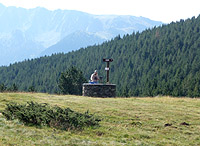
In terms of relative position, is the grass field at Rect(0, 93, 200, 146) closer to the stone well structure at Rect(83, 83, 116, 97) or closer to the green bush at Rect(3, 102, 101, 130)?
the green bush at Rect(3, 102, 101, 130)

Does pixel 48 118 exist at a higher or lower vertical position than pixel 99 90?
lower

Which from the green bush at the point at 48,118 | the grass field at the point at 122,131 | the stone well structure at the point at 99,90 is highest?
the stone well structure at the point at 99,90

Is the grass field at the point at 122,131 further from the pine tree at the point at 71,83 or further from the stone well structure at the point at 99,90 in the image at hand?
the pine tree at the point at 71,83

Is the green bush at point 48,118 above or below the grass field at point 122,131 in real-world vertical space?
above

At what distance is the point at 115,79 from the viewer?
7687 inches

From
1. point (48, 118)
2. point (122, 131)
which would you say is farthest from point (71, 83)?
point (122, 131)

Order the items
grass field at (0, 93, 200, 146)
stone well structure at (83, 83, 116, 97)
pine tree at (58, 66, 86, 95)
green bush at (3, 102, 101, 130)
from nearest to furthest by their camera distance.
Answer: grass field at (0, 93, 200, 146) < green bush at (3, 102, 101, 130) < stone well structure at (83, 83, 116, 97) < pine tree at (58, 66, 86, 95)

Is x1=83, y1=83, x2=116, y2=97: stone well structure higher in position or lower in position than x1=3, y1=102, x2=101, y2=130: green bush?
higher

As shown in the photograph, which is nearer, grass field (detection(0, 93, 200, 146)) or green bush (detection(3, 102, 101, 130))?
grass field (detection(0, 93, 200, 146))

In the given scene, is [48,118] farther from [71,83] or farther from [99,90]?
[71,83]

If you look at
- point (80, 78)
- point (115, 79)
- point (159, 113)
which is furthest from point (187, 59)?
point (159, 113)

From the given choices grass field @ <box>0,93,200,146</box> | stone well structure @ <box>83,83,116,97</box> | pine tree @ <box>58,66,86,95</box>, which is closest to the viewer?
grass field @ <box>0,93,200,146</box>

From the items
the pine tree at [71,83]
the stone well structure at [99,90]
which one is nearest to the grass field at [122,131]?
the stone well structure at [99,90]

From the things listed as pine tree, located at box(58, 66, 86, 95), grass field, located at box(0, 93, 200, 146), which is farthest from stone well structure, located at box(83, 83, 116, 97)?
pine tree, located at box(58, 66, 86, 95)
